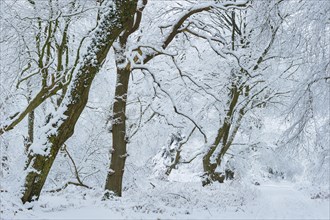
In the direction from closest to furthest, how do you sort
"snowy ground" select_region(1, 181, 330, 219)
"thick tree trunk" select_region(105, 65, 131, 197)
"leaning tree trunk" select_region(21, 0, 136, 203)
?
"snowy ground" select_region(1, 181, 330, 219) < "leaning tree trunk" select_region(21, 0, 136, 203) < "thick tree trunk" select_region(105, 65, 131, 197)

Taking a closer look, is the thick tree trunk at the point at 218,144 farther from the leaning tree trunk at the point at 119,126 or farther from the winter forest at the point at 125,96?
the leaning tree trunk at the point at 119,126

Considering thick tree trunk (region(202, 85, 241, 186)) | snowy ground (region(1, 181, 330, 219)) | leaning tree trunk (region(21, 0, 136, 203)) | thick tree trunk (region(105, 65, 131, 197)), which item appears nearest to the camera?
snowy ground (region(1, 181, 330, 219))

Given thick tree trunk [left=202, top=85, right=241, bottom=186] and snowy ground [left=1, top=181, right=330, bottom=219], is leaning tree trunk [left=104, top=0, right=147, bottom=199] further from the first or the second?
thick tree trunk [left=202, top=85, right=241, bottom=186]

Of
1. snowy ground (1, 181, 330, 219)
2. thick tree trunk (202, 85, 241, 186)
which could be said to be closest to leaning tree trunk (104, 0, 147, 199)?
snowy ground (1, 181, 330, 219)

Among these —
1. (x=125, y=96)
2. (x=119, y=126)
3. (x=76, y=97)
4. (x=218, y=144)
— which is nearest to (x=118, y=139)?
(x=119, y=126)

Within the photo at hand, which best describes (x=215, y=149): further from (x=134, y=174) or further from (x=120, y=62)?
(x=120, y=62)

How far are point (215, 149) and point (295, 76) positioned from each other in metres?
6.31

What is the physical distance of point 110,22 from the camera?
6258 mm

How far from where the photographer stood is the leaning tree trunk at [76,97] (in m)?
6.18

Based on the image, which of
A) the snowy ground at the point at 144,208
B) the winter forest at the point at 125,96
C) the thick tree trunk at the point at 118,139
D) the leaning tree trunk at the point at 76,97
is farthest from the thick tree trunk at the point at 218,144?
the leaning tree trunk at the point at 76,97

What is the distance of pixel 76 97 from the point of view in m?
6.22

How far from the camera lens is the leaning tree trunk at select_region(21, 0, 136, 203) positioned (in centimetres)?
618

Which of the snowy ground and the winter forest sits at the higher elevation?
the winter forest

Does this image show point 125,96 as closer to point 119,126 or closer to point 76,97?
point 119,126
